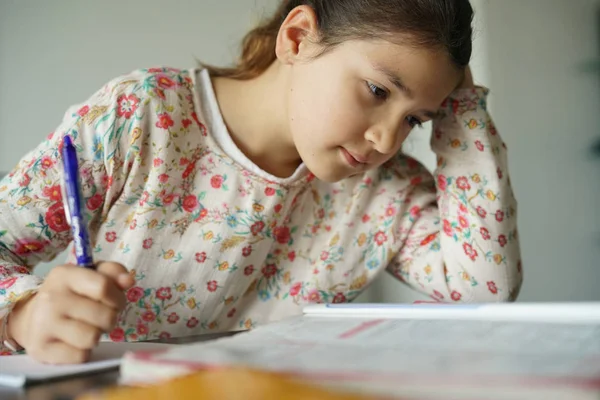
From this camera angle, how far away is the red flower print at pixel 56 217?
74 centimetres

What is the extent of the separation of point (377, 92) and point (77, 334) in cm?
48

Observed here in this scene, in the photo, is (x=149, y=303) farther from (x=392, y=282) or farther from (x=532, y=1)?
(x=532, y=1)

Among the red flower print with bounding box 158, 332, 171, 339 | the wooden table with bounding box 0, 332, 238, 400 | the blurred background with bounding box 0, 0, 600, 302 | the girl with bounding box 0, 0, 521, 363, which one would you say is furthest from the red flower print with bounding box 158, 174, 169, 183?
the blurred background with bounding box 0, 0, 600, 302

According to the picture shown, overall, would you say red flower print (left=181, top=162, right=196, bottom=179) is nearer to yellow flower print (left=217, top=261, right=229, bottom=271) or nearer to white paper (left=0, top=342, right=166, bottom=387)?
yellow flower print (left=217, top=261, right=229, bottom=271)

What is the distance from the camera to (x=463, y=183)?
98cm

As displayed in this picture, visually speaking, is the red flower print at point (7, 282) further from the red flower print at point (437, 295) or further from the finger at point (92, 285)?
the red flower print at point (437, 295)

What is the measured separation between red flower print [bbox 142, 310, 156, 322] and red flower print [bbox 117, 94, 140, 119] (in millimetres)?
271

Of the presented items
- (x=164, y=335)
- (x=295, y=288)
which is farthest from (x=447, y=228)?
(x=164, y=335)

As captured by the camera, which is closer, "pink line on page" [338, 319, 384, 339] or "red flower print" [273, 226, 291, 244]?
"pink line on page" [338, 319, 384, 339]

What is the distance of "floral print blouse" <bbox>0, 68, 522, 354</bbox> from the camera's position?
779 millimetres

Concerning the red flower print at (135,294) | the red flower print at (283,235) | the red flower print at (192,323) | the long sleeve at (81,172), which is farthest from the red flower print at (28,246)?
the red flower print at (283,235)

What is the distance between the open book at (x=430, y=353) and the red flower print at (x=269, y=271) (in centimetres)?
39

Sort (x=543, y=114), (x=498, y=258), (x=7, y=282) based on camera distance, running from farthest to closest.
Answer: (x=543, y=114), (x=498, y=258), (x=7, y=282)

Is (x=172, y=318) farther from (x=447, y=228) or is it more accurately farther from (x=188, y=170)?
(x=447, y=228)
